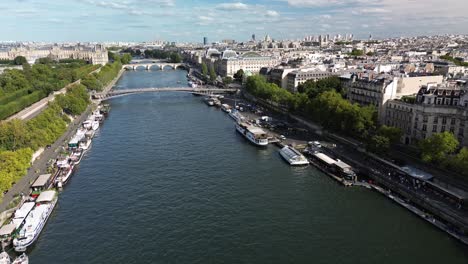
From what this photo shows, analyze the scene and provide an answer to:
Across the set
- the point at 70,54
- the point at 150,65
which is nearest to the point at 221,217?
the point at 150,65

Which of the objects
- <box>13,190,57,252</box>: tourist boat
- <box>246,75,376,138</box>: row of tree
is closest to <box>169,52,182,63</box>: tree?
<box>246,75,376,138</box>: row of tree

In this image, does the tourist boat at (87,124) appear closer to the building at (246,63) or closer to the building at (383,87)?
the building at (383,87)

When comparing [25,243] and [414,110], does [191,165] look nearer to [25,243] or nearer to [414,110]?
[25,243]

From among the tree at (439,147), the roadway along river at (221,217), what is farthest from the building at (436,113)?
the roadway along river at (221,217)

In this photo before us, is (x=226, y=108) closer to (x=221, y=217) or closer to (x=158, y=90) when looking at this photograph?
(x=158, y=90)

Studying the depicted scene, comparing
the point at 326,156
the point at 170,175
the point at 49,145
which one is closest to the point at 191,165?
the point at 170,175
